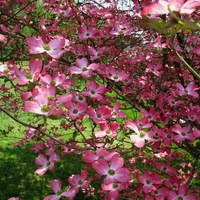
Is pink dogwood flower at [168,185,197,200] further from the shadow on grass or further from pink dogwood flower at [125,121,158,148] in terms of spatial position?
the shadow on grass

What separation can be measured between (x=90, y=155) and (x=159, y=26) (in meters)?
0.66

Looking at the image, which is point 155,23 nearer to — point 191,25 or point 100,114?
point 191,25

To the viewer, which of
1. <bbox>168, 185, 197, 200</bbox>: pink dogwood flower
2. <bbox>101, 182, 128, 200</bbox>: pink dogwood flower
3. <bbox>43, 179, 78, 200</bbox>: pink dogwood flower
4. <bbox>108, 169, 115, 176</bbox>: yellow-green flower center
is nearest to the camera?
<bbox>108, 169, 115, 176</bbox>: yellow-green flower center

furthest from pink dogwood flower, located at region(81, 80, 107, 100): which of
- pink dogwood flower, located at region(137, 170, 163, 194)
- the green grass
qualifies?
the green grass

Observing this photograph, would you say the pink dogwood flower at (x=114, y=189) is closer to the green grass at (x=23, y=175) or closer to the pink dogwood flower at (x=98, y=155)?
the pink dogwood flower at (x=98, y=155)

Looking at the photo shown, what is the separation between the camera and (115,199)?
105cm

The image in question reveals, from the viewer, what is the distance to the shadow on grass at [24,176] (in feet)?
8.07

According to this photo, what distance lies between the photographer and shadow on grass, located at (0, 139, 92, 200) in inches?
96.8

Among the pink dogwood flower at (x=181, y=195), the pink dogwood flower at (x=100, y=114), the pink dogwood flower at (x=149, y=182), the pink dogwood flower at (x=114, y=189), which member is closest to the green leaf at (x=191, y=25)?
the pink dogwood flower at (x=100, y=114)

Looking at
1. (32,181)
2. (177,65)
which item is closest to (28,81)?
(177,65)

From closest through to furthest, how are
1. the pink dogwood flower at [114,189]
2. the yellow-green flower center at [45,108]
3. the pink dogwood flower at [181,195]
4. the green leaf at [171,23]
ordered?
1. the green leaf at [171,23]
2. the yellow-green flower center at [45,108]
3. the pink dogwood flower at [114,189]
4. the pink dogwood flower at [181,195]

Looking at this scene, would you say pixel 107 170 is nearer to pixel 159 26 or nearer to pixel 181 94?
pixel 159 26

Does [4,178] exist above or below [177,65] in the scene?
below

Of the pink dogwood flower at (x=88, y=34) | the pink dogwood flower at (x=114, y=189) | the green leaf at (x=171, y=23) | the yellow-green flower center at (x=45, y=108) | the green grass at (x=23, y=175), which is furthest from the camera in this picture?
the green grass at (x=23, y=175)
